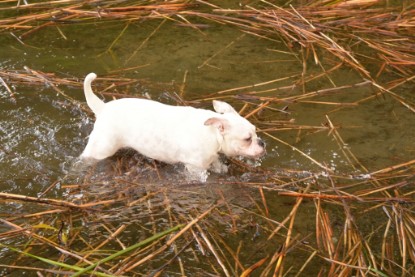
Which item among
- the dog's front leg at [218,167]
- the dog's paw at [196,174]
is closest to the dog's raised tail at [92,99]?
the dog's paw at [196,174]

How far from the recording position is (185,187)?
15.8 ft

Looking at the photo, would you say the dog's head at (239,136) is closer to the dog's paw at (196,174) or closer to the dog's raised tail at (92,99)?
the dog's paw at (196,174)

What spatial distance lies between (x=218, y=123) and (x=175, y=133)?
1.04 ft

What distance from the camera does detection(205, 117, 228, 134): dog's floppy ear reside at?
4602 mm

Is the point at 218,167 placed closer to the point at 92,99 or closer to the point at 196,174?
the point at 196,174

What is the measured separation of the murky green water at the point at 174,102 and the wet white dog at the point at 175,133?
0.19 m

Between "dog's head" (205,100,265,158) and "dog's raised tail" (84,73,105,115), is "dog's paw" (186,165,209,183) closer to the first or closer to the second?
"dog's head" (205,100,265,158)

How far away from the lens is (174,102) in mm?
5730

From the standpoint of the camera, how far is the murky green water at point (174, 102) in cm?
446

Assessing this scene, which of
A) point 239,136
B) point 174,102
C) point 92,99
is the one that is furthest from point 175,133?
point 174,102

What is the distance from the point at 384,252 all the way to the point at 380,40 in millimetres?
2730

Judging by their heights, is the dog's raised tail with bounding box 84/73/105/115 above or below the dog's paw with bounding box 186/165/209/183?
above

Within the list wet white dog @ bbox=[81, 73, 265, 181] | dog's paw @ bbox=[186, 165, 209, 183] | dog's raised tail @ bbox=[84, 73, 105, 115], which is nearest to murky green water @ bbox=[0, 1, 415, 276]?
dog's paw @ bbox=[186, 165, 209, 183]

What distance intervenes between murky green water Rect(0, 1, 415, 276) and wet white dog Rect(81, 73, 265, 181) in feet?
0.62
